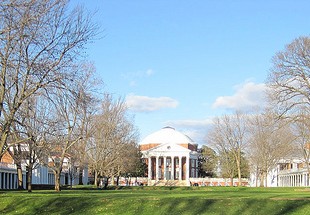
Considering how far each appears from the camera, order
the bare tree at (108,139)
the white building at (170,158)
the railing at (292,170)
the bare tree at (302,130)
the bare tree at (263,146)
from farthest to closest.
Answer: the white building at (170,158) < the railing at (292,170) < the bare tree at (263,146) < the bare tree at (108,139) < the bare tree at (302,130)

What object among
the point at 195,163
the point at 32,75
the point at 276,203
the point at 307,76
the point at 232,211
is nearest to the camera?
the point at 32,75

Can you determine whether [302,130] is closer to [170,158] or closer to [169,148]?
[169,148]

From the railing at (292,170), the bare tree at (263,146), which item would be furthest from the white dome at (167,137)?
the bare tree at (263,146)

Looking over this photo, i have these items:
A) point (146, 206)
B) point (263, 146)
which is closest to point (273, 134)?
point (263, 146)

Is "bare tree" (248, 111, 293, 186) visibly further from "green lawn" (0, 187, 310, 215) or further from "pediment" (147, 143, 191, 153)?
"green lawn" (0, 187, 310, 215)

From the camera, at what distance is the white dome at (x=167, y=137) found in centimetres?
14200

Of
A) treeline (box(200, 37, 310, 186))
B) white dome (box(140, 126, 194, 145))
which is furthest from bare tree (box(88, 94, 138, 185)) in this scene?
white dome (box(140, 126, 194, 145))

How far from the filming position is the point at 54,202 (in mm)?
30312

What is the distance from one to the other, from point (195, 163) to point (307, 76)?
311 ft

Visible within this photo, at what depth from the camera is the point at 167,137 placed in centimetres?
14350

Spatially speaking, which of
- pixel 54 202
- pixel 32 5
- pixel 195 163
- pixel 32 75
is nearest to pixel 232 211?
pixel 54 202

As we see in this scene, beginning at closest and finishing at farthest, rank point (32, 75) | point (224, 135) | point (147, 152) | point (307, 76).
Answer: point (32, 75) < point (307, 76) < point (224, 135) < point (147, 152)

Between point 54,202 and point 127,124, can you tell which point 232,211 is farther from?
point 127,124

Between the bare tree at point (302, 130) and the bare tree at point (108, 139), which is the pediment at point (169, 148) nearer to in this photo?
the bare tree at point (302, 130)
